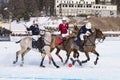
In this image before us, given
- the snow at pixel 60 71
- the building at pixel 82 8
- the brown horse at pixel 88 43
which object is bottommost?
the building at pixel 82 8

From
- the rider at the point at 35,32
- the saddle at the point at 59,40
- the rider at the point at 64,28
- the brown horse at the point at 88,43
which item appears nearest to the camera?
the rider at the point at 35,32

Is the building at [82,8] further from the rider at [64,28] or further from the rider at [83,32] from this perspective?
the rider at [83,32]

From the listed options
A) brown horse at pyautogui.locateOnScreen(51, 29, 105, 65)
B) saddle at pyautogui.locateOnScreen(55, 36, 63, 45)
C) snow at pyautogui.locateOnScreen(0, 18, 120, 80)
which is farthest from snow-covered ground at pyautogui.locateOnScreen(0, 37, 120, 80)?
saddle at pyautogui.locateOnScreen(55, 36, 63, 45)

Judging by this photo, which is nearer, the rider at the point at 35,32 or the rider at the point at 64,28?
the rider at the point at 35,32

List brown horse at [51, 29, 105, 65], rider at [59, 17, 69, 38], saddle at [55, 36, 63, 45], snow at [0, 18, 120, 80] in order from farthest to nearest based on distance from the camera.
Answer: rider at [59, 17, 69, 38]
saddle at [55, 36, 63, 45]
brown horse at [51, 29, 105, 65]
snow at [0, 18, 120, 80]

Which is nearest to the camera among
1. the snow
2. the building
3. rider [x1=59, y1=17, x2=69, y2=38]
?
the snow

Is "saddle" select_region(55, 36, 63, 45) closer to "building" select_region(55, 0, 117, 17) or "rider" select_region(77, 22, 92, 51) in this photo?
"rider" select_region(77, 22, 92, 51)

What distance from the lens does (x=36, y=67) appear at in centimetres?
1381

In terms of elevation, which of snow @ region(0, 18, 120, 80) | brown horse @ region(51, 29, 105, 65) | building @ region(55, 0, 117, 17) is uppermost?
brown horse @ region(51, 29, 105, 65)

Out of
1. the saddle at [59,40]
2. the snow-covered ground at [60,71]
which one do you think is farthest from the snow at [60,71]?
the saddle at [59,40]

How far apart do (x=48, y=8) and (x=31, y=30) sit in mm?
100794

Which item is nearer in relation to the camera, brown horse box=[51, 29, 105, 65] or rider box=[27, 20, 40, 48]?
rider box=[27, 20, 40, 48]

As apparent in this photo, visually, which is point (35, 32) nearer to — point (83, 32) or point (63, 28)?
point (63, 28)

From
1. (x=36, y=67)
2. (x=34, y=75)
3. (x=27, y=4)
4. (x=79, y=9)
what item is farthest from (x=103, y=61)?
(x=79, y=9)
